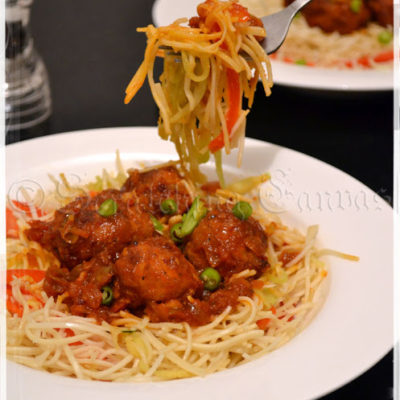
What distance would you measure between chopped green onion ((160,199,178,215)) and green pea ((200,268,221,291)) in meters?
0.61

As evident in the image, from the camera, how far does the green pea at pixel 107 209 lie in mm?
3838

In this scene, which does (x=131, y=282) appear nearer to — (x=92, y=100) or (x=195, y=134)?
(x=195, y=134)

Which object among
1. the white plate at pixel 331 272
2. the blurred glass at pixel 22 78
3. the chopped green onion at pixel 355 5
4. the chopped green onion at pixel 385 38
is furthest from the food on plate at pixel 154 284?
the chopped green onion at pixel 355 5

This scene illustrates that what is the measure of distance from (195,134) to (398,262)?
5.41 ft

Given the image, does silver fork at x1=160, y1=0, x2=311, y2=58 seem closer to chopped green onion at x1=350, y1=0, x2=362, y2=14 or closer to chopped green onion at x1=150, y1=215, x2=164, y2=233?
chopped green onion at x1=150, y1=215, x2=164, y2=233

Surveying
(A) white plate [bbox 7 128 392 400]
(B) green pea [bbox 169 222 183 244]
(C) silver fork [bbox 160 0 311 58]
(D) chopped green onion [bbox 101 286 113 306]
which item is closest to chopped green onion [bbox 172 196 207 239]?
(B) green pea [bbox 169 222 183 244]

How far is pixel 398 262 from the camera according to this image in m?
3.88

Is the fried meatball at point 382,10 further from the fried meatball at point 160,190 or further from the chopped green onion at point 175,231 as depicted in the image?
the chopped green onion at point 175,231

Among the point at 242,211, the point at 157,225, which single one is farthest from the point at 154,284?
the point at 242,211

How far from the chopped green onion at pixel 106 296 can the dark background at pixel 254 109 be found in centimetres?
276

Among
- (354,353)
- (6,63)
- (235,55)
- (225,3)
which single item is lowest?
(354,353)

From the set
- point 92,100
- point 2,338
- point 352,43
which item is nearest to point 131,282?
point 2,338

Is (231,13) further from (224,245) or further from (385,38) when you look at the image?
(385,38)

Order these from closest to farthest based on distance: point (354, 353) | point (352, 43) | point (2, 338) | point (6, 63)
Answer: point (354, 353) → point (2, 338) → point (6, 63) → point (352, 43)
